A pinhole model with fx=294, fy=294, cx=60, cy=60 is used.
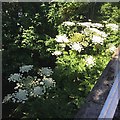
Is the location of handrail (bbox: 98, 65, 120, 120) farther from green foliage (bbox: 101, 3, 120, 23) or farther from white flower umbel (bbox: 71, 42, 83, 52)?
green foliage (bbox: 101, 3, 120, 23)

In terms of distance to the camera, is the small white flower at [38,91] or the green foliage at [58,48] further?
the green foliage at [58,48]

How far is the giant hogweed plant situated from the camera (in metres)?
3.62

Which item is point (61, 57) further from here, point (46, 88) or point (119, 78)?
point (119, 78)

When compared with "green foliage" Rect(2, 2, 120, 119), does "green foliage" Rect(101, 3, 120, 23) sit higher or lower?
higher

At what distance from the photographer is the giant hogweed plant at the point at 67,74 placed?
3.62 metres

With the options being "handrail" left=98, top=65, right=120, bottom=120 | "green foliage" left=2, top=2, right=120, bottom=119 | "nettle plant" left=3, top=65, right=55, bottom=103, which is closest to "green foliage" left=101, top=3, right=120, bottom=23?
"green foliage" left=2, top=2, right=120, bottom=119

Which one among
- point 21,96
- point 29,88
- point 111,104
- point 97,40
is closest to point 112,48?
point 97,40

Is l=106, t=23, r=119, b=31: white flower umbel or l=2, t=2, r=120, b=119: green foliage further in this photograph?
l=106, t=23, r=119, b=31: white flower umbel

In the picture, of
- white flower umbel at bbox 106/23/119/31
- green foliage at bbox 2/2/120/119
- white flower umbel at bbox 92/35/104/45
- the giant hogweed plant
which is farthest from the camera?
white flower umbel at bbox 106/23/119/31

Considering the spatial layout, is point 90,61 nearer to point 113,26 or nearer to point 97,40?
point 97,40

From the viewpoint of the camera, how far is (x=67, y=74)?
14.5 feet


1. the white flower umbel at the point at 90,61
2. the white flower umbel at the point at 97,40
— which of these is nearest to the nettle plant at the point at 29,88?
the white flower umbel at the point at 90,61

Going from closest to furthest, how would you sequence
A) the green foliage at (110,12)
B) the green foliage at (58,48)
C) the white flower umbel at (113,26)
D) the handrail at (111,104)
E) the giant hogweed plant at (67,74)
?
the handrail at (111,104) → the giant hogweed plant at (67,74) → the green foliage at (58,48) → the white flower umbel at (113,26) → the green foliage at (110,12)

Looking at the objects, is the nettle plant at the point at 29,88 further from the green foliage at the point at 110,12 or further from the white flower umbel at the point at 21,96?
the green foliage at the point at 110,12
